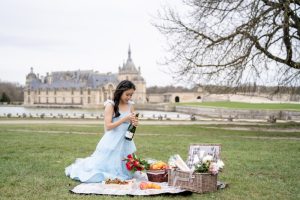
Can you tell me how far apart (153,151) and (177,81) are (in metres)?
9.56

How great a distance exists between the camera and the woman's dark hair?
305 inches

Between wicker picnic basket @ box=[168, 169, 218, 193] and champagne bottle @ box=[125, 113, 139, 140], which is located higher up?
champagne bottle @ box=[125, 113, 139, 140]

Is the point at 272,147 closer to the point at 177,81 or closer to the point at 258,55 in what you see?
the point at 258,55

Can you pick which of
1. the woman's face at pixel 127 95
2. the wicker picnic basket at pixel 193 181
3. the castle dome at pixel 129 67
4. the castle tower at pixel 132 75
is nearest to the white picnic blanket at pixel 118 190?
the wicker picnic basket at pixel 193 181

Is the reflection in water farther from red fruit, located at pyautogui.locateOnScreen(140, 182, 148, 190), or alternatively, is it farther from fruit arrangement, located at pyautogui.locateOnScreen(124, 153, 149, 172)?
red fruit, located at pyautogui.locateOnScreen(140, 182, 148, 190)

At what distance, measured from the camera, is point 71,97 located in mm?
118500

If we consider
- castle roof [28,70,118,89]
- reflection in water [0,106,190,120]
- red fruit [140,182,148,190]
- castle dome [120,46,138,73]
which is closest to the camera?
red fruit [140,182,148,190]

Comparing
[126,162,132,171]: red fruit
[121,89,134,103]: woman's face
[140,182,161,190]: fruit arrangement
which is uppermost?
[121,89,134,103]: woman's face

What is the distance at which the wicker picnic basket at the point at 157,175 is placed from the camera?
24.0 ft

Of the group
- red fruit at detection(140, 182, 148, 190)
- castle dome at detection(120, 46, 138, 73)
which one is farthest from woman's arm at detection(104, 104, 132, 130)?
castle dome at detection(120, 46, 138, 73)

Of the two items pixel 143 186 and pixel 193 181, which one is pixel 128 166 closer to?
pixel 143 186

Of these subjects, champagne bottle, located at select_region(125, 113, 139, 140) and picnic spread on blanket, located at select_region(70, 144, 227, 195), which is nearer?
picnic spread on blanket, located at select_region(70, 144, 227, 195)

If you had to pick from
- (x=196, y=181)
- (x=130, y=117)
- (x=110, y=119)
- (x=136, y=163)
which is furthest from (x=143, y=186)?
(x=110, y=119)

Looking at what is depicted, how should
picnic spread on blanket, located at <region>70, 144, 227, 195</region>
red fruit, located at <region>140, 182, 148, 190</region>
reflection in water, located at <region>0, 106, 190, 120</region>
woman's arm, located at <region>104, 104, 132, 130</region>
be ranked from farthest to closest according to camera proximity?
reflection in water, located at <region>0, 106, 190, 120</region> < woman's arm, located at <region>104, 104, 132, 130</region> < red fruit, located at <region>140, 182, 148, 190</region> < picnic spread on blanket, located at <region>70, 144, 227, 195</region>
